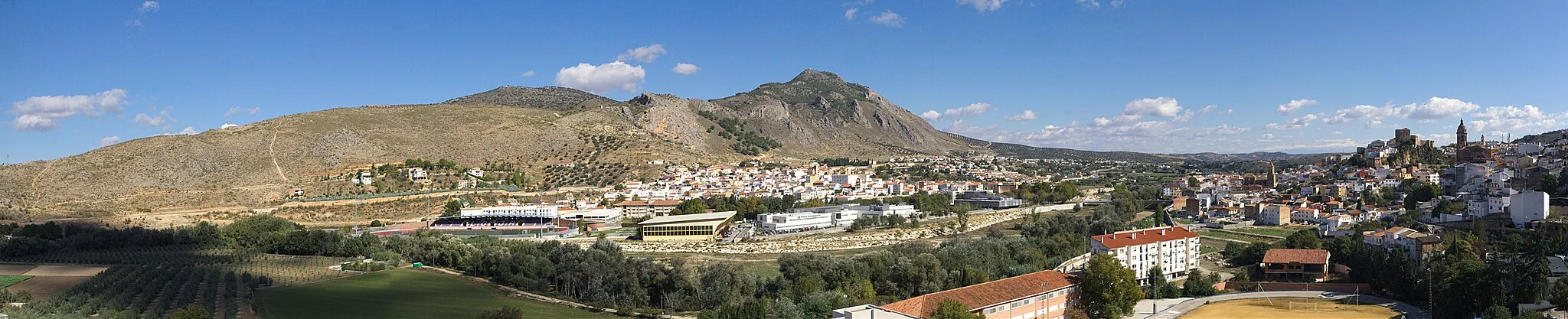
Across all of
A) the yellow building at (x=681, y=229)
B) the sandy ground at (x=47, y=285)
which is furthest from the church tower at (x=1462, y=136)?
the sandy ground at (x=47, y=285)

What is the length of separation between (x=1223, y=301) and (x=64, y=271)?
1498 inches

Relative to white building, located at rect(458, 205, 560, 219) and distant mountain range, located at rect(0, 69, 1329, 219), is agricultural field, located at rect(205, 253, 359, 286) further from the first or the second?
distant mountain range, located at rect(0, 69, 1329, 219)

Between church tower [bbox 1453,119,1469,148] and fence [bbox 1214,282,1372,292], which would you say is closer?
fence [bbox 1214,282,1372,292]

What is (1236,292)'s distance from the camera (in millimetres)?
30859

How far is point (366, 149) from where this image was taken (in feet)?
225

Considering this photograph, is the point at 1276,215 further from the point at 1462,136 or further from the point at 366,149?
the point at 366,149

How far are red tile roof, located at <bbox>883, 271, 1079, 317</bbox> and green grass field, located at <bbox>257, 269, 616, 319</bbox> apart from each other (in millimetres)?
8799

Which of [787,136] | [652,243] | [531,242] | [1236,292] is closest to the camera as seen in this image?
[1236,292]

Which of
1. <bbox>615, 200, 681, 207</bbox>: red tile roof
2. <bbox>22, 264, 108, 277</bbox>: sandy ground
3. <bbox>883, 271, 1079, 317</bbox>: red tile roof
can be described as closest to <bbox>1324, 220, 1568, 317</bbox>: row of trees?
<bbox>883, 271, 1079, 317</bbox>: red tile roof

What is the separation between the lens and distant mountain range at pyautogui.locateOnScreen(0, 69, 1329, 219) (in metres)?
54.8

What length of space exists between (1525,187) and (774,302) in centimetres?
3740

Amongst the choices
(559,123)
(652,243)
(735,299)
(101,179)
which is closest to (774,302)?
(735,299)

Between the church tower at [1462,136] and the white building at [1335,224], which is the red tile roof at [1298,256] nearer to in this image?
the white building at [1335,224]

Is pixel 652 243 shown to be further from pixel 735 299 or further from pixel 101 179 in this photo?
pixel 101 179
